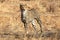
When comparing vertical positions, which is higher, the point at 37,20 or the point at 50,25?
the point at 37,20

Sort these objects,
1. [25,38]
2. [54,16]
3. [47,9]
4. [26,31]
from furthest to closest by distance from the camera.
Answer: [47,9]
[54,16]
[26,31]
[25,38]

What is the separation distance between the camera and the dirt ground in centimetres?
759

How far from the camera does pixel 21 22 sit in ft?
29.5

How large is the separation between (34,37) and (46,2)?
16.6ft

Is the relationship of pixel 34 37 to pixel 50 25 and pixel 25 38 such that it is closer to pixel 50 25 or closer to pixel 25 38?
pixel 25 38

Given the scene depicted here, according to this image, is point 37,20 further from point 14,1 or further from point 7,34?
point 14,1

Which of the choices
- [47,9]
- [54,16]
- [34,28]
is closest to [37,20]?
[34,28]

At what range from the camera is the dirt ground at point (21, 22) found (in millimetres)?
7592

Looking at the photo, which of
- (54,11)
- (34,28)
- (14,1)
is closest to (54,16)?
(54,11)

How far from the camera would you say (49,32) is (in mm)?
8391

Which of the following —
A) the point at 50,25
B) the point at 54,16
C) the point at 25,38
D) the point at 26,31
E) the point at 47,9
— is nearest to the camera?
the point at 25,38

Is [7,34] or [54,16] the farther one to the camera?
[54,16]

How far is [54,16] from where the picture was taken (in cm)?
1067

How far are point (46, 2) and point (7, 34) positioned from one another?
467cm
